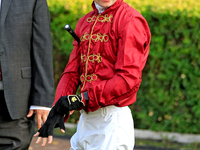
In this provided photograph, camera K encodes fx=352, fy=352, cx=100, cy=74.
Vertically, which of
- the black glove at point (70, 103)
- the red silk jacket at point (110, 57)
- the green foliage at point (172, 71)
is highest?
the red silk jacket at point (110, 57)

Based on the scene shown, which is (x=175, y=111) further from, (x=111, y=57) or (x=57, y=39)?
(x=111, y=57)

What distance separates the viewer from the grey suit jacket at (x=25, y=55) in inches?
106

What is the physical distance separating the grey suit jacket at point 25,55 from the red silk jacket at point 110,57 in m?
0.27

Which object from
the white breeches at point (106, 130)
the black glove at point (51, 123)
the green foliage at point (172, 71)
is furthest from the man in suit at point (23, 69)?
the green foliage at point (172, 71)

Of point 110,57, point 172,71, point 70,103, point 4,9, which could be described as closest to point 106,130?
point 70,103

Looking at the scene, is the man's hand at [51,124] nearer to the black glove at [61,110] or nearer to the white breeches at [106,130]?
the black glove at [61,110]

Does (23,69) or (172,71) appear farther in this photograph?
(172,71)

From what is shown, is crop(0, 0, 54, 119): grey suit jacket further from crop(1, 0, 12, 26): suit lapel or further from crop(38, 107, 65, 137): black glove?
crop(38, 107, 65, 137): black glove

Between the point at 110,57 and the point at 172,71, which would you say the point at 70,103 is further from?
the point at 172,71

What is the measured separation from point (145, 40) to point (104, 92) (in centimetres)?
44

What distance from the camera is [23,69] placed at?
2.76 m

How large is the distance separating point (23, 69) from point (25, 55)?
4.4 inches

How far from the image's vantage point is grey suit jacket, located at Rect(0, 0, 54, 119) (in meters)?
2.69

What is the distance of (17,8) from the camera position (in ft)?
8.93
